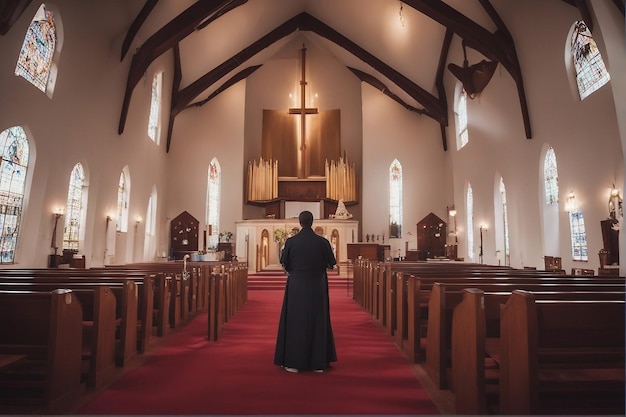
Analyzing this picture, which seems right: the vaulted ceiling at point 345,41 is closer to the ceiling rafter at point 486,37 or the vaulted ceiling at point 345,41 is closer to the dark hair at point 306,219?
the ceiling rafter at point 486,37

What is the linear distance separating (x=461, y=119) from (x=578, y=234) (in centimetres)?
759

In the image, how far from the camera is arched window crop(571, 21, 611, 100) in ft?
28.0

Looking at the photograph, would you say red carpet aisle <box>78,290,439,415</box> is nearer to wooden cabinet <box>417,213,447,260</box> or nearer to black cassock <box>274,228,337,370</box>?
black cassock <box>274,228,337,370</box>

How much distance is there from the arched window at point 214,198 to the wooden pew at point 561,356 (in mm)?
16055

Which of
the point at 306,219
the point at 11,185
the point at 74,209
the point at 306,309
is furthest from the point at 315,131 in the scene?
the point at 306,309

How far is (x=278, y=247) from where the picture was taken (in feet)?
53.0

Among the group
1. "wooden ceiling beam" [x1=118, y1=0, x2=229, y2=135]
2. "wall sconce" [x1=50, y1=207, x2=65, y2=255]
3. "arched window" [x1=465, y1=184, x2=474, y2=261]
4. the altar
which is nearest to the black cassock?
"wall sconce" [x1=50, y1=207, x2=65, y2=255]

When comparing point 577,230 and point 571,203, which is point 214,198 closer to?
point 571,203

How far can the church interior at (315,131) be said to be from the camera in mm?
8703

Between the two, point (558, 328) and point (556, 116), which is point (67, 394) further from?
point (556, 116)

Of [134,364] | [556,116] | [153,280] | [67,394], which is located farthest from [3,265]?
[556,116]

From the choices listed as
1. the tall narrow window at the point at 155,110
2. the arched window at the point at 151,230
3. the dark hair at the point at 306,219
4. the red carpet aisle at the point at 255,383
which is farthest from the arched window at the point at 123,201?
the dark hair at the point at 306,219

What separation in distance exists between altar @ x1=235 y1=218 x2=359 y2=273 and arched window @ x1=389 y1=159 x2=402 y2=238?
2.28 metres

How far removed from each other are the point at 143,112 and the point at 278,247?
6428 millimetres
